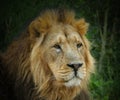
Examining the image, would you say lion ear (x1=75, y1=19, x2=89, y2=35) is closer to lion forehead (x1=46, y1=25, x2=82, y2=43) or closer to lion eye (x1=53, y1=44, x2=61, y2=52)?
lion forehead (x1=46, y1=25, x2=82, y2=43)

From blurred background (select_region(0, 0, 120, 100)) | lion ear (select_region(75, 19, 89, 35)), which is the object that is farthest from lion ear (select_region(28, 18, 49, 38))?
blurred background (select_region(0, 0, 120, 100))

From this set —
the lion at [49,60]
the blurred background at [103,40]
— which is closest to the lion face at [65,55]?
the lion at [49,60]

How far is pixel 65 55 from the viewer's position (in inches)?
88.7

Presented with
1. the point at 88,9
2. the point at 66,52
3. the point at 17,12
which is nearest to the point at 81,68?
the point at 66,52

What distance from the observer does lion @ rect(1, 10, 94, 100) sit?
88.7 inches

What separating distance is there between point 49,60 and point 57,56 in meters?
0.04

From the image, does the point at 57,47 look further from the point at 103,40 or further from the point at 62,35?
the point at 103,40

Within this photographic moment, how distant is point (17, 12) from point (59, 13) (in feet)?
1.46

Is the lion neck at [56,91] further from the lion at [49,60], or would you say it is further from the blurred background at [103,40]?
the blurred background at [103,40]

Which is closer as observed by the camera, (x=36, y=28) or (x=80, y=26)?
(x=36, y=28)

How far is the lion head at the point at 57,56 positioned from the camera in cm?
224

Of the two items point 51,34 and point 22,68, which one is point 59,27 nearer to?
point 51,34

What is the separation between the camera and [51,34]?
7.59 feet

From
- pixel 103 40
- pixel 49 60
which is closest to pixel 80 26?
pixel 49 60
